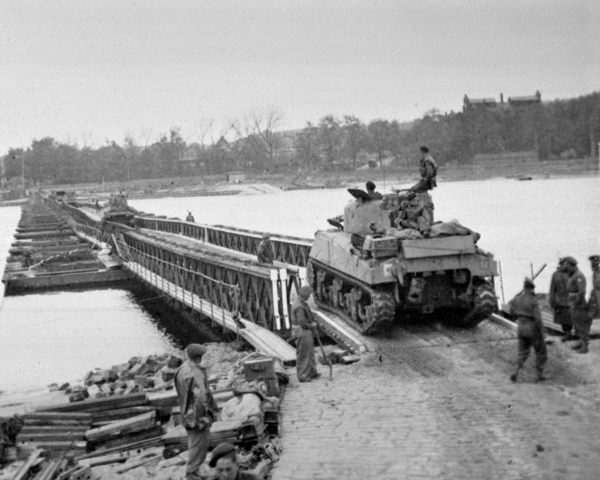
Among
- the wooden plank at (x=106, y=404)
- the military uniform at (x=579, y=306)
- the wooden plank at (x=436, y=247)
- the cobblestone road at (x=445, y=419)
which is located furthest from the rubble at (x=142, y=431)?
the military uniform at (x=579, y=306)

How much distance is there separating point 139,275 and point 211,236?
12.9 ft

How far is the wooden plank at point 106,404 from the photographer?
12.2 meters

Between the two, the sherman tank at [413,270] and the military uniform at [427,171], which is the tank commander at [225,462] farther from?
the military uniform at [427,171]

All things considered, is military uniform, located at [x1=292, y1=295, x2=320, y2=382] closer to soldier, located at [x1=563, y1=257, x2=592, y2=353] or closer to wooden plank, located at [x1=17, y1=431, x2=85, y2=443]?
wooden plank, located at [x1=17, y1=431, x2=85, y2=443]

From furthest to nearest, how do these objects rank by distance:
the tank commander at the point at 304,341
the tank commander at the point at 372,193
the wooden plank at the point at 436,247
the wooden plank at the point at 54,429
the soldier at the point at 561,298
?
the tank commander at the point at 372,193
the wooden plank at the point at 436,247
the soldier at the point at 561,298
the tank commander at the point at 304,341
the wooden plank at the point at 54,429

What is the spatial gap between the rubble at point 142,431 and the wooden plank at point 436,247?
380 cm

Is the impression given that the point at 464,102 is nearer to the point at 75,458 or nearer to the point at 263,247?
the point at 263,247

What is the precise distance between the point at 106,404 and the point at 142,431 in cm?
111

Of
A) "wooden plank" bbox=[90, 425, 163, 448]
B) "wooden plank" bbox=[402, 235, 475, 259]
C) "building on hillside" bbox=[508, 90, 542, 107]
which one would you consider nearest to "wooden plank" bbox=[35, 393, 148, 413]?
"wooden plank" bbox=[90, 425, 163, 448]

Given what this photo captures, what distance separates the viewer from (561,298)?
14398 mm

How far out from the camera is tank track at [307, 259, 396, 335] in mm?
15625

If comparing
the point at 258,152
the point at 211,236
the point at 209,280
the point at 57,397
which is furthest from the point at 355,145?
the point at 57,397

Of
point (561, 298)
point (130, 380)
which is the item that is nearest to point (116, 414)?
point (130, 380)

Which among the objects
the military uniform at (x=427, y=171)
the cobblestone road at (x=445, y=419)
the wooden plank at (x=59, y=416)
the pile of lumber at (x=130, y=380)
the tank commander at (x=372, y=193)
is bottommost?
the pile of lumber at (x=130, y=380)
